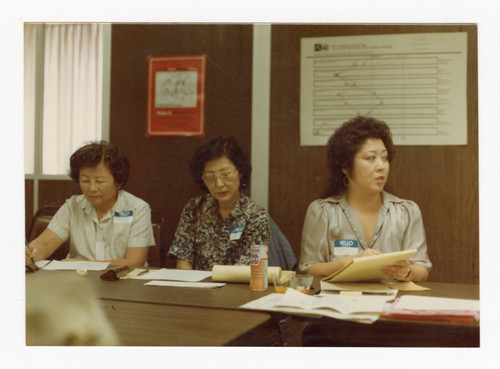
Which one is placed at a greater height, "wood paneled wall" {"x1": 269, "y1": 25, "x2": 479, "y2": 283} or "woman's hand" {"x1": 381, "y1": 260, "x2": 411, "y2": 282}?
"wood paneled wall" {"x1": 269, "y1": 25, "x2": 479, "y2": 283}

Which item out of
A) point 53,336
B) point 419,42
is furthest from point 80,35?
point 419,42

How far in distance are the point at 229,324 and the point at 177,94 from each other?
4.43 feet

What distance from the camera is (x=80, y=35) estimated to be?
2.14 meters

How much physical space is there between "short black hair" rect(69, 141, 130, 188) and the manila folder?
1.20m

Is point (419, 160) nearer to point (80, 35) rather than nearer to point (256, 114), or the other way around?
point (256, 114)

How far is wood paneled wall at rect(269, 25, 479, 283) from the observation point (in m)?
2.04

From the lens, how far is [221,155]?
7.82ft

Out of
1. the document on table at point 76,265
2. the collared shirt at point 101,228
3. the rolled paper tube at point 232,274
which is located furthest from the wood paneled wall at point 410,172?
the document on table at point 76,265

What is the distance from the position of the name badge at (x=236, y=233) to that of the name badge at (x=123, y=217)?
55 centimetres

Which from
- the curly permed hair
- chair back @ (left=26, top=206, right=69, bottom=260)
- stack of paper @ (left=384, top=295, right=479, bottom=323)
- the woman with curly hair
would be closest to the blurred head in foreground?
chair back @ (left=26, top=206, right=69, bottom=260)

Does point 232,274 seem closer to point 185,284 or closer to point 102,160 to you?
point 185,284

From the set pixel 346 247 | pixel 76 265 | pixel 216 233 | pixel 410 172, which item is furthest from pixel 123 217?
pixel 410 172

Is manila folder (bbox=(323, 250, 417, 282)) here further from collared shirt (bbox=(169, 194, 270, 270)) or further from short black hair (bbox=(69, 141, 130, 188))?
short black hair (bbox=(69, 141, 130, 188))

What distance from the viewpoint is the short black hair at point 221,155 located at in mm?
2393
